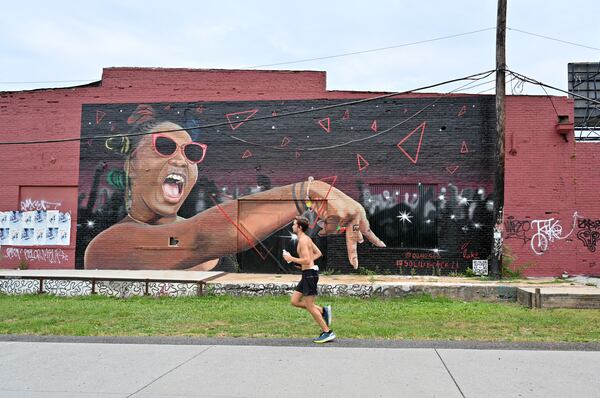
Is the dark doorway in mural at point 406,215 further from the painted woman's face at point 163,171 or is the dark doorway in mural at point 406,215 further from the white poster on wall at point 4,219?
the white poster on wall at point 4,219

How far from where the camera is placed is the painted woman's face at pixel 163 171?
16.8 metres

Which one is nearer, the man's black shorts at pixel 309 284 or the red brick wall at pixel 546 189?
the man's black shorts at pixel 309 284

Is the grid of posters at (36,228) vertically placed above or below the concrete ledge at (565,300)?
above

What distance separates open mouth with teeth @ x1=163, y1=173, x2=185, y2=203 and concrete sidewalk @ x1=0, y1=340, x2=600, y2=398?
9.51m

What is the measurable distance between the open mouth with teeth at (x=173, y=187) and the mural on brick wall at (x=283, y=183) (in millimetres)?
37

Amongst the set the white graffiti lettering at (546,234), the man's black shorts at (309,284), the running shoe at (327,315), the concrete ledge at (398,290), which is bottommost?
the concrete ledge at (398,290)

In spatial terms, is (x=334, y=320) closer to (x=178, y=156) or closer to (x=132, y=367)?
(x=132, y=367)

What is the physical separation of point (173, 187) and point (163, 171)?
0.62 meters

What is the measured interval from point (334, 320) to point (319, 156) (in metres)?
7.77

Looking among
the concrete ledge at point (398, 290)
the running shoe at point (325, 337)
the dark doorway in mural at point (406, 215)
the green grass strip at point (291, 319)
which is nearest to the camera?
the running shoe at point (325, 337)

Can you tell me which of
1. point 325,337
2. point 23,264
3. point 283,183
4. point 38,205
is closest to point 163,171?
point 283,183

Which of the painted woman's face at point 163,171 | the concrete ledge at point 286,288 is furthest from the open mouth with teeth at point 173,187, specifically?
the concrete ledge at point 286,288

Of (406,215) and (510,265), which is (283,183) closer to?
(406,215)

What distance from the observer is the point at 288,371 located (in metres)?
6.20
